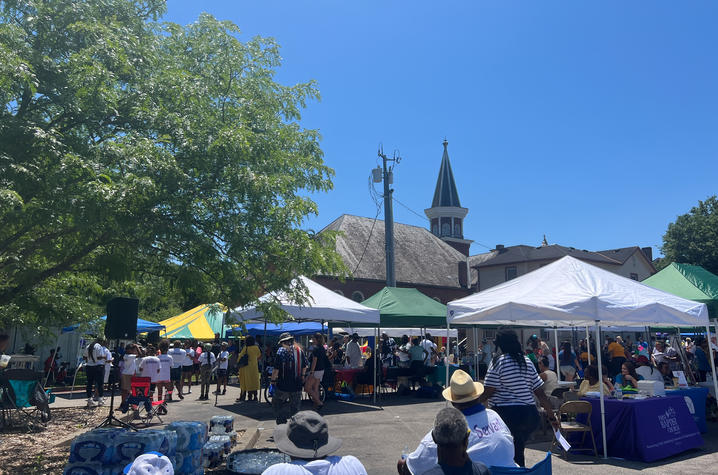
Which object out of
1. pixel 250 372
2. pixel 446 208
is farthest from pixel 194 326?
pixel 446 208

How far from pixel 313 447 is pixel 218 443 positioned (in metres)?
4.98

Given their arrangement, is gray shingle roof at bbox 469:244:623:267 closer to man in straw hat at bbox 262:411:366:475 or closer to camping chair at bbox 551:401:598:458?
camping chair at bbox 551:401:598:458

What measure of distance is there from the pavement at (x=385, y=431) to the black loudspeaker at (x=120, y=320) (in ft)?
8.66

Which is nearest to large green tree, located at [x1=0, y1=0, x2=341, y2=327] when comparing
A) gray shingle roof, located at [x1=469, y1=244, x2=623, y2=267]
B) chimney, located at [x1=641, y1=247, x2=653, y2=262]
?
gray shingle roof, located at [x1=469, y1=244, x2=623, y2=267]

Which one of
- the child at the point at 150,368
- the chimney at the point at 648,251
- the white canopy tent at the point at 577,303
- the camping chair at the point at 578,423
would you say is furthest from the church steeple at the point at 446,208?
the camping chair at the point at 578,423

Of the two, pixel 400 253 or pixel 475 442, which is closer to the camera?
pixel 475 442

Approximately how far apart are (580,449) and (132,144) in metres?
7.94

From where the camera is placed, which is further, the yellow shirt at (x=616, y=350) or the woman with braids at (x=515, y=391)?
the yellow shirt at (x=616, y=350)

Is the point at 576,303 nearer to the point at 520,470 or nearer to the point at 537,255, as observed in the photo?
the point at 520,470

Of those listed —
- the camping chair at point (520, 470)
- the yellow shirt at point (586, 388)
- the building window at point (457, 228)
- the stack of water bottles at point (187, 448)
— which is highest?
the building window at point (457, 228)

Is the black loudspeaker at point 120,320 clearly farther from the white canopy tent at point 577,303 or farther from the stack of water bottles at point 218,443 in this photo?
the white canopy tent at point 577,303

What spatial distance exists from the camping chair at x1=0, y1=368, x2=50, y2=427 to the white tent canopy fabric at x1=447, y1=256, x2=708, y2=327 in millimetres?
8213

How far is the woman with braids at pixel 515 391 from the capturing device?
545 cm

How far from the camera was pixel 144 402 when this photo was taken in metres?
10.8
